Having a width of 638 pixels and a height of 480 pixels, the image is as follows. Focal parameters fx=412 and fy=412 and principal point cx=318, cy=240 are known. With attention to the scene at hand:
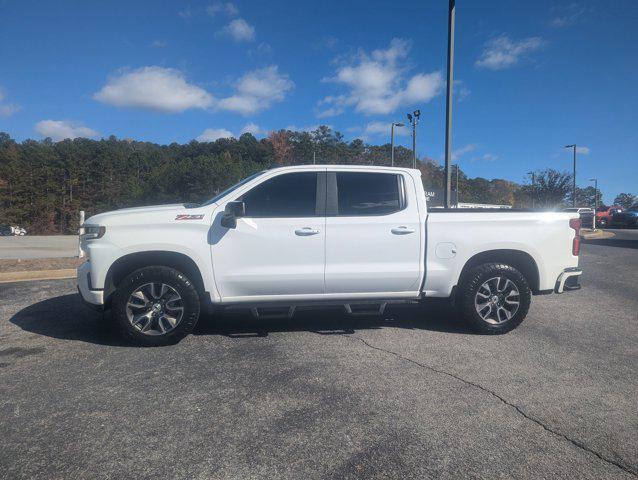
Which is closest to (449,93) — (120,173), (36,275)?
(36,275)

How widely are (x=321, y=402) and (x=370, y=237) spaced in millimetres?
2046

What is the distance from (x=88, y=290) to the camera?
14.3ft

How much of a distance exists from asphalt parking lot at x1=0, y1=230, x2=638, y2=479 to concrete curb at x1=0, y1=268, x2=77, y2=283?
378 cm

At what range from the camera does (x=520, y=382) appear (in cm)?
358

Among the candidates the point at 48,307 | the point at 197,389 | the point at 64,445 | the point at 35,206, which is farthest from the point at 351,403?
the point at 35,206

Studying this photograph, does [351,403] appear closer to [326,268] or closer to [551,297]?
[326,268]

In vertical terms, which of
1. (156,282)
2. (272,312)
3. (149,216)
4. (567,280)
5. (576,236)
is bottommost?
(272,312)

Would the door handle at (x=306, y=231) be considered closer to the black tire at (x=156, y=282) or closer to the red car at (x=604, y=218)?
the black tire at (x=156, y=282)

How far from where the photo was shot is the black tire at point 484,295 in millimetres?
4871

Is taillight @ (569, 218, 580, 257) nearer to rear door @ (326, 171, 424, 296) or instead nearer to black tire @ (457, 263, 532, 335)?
black tire @ (457, 263, 532, 335)

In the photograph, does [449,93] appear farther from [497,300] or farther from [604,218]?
[604,218]

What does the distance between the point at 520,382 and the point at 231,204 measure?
3.22m

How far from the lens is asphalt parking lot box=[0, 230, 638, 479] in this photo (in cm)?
246

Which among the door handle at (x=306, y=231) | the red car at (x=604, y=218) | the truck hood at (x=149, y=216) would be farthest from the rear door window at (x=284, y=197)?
the red car at (x=604, y=218)
